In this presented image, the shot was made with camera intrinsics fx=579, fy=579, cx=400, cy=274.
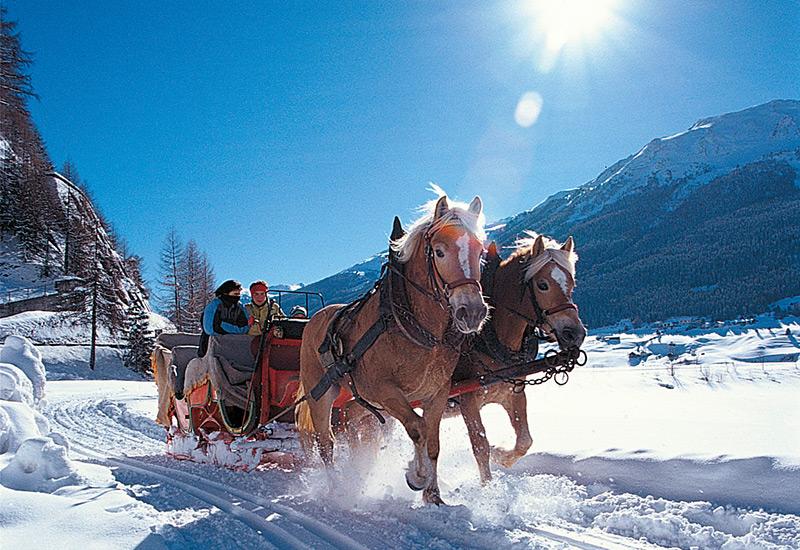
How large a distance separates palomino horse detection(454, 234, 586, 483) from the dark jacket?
296 cm

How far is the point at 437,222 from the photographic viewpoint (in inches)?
165

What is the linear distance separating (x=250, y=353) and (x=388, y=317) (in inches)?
118

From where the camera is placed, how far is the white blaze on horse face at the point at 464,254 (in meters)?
3.90

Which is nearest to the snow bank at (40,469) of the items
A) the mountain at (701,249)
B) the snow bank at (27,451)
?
the snow bank at (27,451)

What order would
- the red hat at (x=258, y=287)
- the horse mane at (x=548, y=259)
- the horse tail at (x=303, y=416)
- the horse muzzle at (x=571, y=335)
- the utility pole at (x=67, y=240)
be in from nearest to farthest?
the horse muzzle at (x=571, y=335) → the horse mane at (x=548, y=259) → the horse tail at (x=303, y=416) → the red hat at (x=258, y=287) → the utility pole at (x=67, y=240)

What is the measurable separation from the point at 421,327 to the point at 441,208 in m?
0.89

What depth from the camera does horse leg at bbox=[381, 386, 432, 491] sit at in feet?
14.3

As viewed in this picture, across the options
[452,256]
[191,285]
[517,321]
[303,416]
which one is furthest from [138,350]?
[452,256]

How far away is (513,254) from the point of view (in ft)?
18.4

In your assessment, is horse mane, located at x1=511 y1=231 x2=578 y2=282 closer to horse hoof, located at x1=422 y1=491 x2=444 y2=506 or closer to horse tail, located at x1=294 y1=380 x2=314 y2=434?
horse hoof, located at x1=422 y1=491 x2=444 y2=506

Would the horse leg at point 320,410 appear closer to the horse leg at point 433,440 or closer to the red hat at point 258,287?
the horse leg at point 433,440

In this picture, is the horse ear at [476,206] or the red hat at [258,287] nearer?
the horse ear at [476,206]

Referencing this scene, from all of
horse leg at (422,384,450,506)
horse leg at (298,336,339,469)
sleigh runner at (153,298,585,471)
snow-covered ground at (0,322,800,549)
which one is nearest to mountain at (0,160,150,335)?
sleigh runner at (153,298,585,471)

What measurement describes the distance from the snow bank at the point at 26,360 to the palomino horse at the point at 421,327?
30.8 ft
